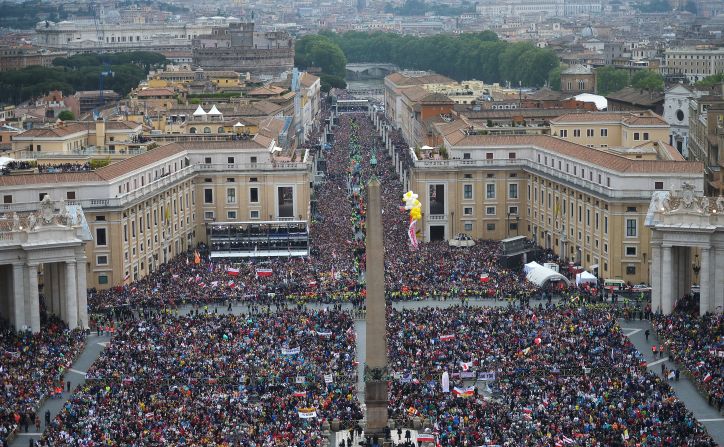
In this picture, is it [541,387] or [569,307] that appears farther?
[569,307]

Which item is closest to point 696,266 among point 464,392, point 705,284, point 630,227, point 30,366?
point 630,227

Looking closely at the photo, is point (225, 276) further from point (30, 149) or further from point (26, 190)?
point (30, 149)

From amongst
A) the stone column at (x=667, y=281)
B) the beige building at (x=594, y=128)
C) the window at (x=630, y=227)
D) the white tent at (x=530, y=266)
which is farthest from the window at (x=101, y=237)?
the beige building at (x=594, y=128)

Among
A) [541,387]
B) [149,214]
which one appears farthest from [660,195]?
[149,214]

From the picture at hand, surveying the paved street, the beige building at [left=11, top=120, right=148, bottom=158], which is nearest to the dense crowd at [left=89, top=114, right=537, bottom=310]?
the paved street

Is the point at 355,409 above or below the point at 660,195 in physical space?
below

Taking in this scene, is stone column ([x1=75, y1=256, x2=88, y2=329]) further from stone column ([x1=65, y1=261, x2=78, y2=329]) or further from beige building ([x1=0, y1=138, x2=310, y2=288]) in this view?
beige building ([x1=0, y1=138, x2=310, y2=288])
